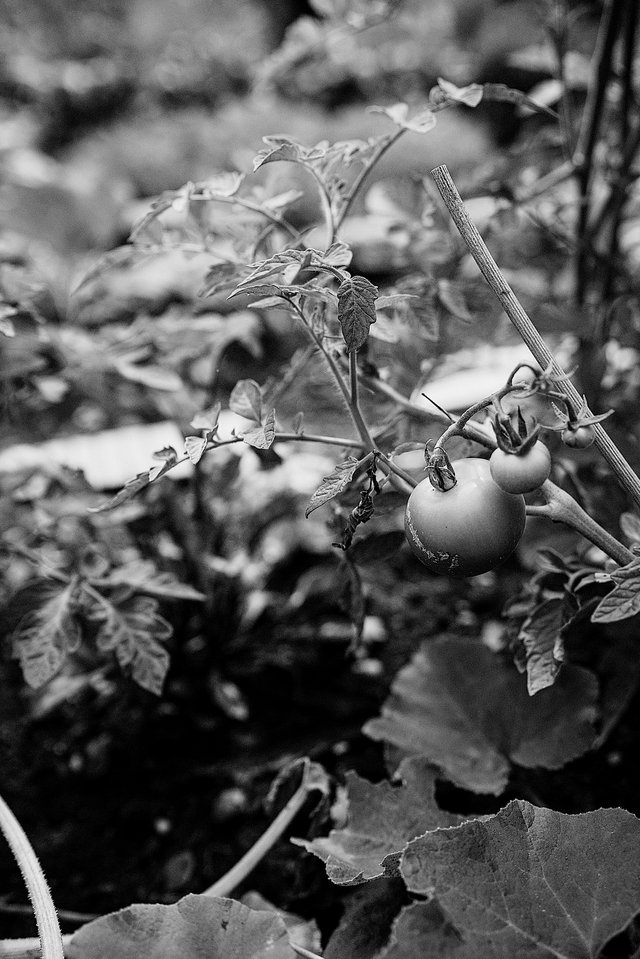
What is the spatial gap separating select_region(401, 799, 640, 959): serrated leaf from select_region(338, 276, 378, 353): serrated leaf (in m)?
0.33

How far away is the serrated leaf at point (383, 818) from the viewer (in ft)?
2.07

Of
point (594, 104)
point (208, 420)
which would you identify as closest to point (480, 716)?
point (208, 420)

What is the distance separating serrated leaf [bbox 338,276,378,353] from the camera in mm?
502

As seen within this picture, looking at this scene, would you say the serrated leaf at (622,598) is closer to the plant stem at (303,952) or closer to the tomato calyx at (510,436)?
the tomato calyx at (510,436)

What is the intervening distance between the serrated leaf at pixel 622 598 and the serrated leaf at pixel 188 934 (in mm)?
303

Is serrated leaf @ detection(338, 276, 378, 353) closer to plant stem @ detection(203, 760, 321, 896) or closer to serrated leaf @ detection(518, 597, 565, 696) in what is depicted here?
serrated leaf @ detection(518, 597, 565, 696)

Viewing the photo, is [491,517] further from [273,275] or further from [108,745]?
[108,745]

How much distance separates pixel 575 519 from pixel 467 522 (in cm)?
10

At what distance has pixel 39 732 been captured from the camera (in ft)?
3.20

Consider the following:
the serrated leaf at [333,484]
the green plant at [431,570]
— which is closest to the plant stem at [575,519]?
the green plant at [431,570]

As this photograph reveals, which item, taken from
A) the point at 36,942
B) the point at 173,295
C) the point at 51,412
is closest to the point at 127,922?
the point at 36,942

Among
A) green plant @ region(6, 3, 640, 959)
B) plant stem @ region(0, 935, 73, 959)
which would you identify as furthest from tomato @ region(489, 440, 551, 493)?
plant stem @ region(0, 935, 73, 959)

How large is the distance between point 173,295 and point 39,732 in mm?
1383

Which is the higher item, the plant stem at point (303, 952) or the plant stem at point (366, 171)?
the plant stem at point (366, 171)
